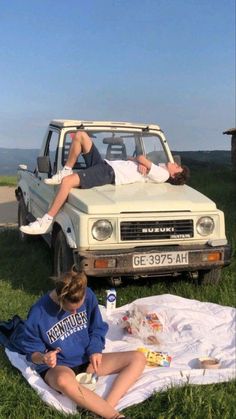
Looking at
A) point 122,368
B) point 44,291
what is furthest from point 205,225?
point 122,368

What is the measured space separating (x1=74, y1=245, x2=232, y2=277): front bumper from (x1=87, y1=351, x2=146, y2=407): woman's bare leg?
1545 millimetres

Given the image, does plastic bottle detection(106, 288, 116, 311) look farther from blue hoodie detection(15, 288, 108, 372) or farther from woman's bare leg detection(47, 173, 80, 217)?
blue hoodie detection(15, 288, 108, 372)

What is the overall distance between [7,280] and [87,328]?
3.29m

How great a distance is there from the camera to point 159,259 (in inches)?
221

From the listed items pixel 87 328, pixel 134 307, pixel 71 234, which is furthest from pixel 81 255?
pixel 87 328

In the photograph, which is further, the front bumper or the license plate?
the license plate

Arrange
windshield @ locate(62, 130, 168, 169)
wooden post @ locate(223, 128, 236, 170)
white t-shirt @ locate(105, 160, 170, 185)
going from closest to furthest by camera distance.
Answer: white t-shirt @ locate(105, 160, 170, 185) → windshield @ locate(62, 130, 168, 169) → wooden post @ locate(223, 128, 236, 170)

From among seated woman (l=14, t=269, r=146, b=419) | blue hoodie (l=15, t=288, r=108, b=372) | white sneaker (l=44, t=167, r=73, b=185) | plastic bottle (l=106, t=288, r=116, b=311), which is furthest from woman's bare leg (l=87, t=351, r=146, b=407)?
white sneaker (l=44, t=167, r=73, b=185)

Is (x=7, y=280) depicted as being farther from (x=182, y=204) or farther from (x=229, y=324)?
(x=229, y=324)

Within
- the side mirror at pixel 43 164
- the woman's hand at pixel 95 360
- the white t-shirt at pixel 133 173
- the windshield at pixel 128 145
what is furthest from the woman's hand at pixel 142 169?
the woman's hand at pixel 95 360

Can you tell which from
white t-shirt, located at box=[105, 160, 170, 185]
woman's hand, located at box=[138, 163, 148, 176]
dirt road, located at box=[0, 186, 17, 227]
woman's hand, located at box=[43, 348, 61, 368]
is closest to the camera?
woman's hand, located at box=[43, 348, 61, 368]

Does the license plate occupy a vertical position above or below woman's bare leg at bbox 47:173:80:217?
below

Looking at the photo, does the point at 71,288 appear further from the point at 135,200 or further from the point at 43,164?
the point at 43,164

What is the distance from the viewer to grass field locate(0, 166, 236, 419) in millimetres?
3508
